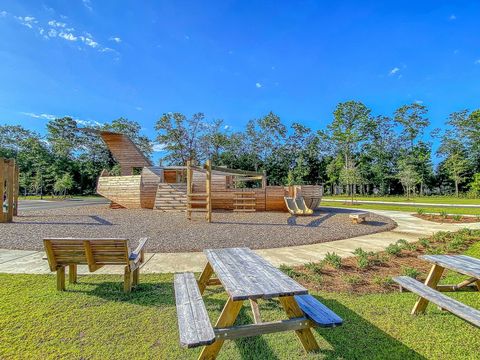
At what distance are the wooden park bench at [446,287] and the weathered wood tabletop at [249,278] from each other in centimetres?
153

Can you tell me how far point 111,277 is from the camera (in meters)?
3.95

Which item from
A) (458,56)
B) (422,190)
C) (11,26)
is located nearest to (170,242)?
(11,26)

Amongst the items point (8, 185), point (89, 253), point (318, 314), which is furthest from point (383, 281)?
point (8, 185)

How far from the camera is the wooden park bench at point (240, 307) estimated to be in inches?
66.6

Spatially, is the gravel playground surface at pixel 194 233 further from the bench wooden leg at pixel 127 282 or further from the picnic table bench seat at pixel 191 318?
the picnic table bench seat at pixel 191 318

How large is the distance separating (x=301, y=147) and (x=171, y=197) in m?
33.3

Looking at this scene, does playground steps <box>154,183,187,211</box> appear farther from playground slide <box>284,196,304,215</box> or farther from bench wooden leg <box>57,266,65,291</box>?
bench wooden leg <box>57,266,65,291</box>

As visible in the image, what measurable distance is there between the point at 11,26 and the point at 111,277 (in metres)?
14.6

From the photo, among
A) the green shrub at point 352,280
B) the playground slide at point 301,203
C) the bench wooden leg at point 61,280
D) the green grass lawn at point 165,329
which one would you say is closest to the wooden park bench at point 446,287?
the green grass lawn at point 165,329

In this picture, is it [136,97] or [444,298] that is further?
[136,97]

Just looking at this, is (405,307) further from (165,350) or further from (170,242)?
(170,242)

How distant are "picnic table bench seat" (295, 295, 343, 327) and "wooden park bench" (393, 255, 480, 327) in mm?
1133

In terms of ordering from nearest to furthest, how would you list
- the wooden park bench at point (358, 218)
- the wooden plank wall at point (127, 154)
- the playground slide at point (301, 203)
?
the wooden park bench at point (358, 218)
the playground slide at point (301, 203)
the wooden plank wall at point (127, 154)

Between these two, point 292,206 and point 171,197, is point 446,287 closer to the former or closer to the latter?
point 292,206
